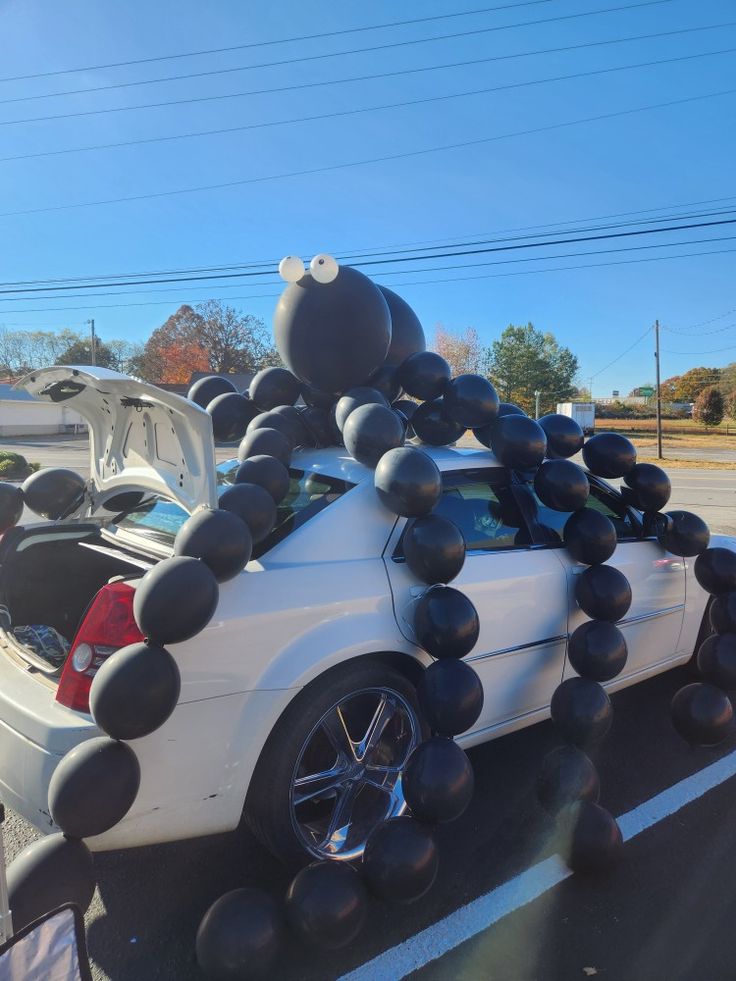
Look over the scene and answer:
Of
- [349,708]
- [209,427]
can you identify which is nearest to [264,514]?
[209,427]

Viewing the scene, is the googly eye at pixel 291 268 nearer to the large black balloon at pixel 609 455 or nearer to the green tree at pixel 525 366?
the large black balloon at pixel 609 455

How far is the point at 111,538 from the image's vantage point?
124 inches

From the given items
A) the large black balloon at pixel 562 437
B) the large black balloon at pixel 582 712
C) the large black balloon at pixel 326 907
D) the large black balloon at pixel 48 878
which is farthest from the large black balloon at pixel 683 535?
the large black balloon at pixel 48 878

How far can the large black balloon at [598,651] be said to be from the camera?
119 inches

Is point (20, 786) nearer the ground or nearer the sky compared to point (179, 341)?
nearer the ground

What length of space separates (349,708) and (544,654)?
1056 millimetres

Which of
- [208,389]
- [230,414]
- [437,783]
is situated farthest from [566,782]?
[208,389]

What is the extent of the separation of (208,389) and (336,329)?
1.04m

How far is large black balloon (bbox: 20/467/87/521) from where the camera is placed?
353cm

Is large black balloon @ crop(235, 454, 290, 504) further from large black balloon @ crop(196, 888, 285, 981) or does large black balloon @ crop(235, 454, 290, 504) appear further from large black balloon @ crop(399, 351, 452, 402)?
large black balloon @ crop(196, 888, 285, 981)

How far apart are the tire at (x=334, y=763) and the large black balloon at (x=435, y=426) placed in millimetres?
1327

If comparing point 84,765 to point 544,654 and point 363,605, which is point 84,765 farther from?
point 544,654

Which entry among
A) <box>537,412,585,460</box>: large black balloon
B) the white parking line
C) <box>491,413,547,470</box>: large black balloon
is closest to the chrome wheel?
the white parking line

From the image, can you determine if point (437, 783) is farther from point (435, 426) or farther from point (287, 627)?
point (435, 426)
